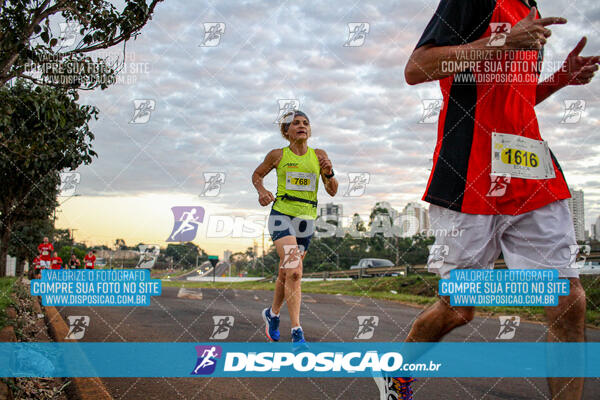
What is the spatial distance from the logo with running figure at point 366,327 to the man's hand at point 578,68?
3785 millimetres

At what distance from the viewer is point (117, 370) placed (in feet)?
12.0

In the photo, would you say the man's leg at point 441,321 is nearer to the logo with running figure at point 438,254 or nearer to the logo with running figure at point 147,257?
the logo with running figure at point 438,254

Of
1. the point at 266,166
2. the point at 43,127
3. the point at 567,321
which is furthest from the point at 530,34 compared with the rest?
the point at 43,127

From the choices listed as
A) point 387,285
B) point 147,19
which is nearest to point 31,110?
point 147,19

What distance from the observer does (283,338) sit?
521 cm

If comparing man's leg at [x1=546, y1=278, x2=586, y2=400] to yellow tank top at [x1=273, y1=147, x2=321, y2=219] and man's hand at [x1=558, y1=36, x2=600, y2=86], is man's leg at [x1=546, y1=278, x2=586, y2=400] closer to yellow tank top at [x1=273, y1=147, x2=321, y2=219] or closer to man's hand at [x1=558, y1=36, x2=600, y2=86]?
man's hand at [x1=558, y1=36, x2=600, y2=86]

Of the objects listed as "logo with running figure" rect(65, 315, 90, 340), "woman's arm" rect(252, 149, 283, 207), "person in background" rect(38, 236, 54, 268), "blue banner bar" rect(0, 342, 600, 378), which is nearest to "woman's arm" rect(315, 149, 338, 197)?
"woman's arm" rect(252, 149, 283, 207)

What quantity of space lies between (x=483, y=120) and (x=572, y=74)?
0.68 metres

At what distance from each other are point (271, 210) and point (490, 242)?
234cm

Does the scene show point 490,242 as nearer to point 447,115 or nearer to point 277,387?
point 447,115

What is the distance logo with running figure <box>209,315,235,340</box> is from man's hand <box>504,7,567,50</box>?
434 cm

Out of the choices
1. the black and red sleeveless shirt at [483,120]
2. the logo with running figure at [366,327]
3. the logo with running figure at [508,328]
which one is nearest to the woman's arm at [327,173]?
the black and red sleeveless shirt at [483,120]

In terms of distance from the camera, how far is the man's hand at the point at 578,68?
8.12ft

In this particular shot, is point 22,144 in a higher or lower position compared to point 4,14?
lower
